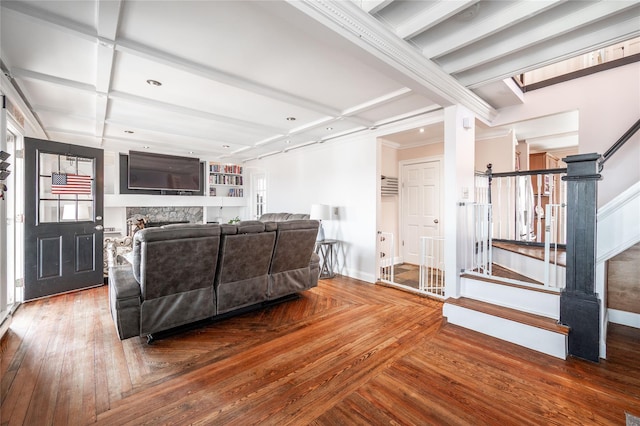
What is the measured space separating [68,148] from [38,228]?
1174 mm

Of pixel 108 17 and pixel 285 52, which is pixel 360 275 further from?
pixel 108 17

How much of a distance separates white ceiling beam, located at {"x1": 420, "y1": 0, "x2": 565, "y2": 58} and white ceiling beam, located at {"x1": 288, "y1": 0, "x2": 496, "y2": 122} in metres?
0.13

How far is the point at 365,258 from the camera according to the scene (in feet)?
15.3

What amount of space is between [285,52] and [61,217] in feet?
12.9

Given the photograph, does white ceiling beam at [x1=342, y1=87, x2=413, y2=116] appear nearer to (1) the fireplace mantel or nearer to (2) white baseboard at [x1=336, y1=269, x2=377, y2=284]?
(2) white baseboard at [x1=336, y1=269, x2=377, y2=284]

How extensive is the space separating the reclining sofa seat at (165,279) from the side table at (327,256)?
7.96 ft

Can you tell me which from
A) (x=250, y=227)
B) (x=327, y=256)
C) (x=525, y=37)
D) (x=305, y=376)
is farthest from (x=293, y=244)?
(x=525, y=37)

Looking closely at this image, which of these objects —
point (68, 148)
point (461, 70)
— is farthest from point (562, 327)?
point (68, 148)

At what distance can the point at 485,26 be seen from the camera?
2.16m

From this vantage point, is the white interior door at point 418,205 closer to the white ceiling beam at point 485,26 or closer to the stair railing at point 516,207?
the stair railing at point 516,207

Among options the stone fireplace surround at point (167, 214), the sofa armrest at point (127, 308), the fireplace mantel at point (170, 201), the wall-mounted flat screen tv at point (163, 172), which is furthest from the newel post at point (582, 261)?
the stone fireplace surround at point (167, 214)

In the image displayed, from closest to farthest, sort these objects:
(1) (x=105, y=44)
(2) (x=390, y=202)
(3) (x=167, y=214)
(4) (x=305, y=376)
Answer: (4) (x=305, y=376) < (1) (x=105, y=44) < (2) (x=390, y=202) < (3) (x=167, y=214)

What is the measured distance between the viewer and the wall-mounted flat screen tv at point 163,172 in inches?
241

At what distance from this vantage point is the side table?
4824 mm
